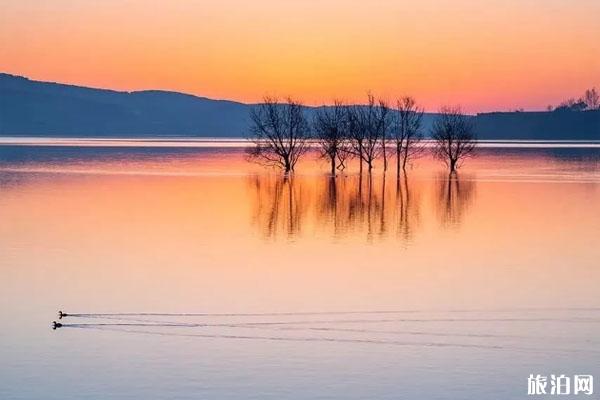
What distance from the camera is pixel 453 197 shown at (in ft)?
129

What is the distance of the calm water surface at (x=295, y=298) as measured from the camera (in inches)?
488

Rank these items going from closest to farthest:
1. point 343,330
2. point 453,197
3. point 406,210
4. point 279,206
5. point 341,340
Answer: point 341,340
point 343,330
point 406,210
point 279,206
point 453,197

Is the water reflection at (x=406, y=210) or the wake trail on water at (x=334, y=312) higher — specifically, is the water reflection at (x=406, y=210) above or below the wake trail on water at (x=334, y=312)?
below

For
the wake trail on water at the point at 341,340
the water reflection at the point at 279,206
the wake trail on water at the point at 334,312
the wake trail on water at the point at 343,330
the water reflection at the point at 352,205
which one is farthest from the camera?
the water reflection at the point at 279,206

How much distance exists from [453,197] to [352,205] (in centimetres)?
552

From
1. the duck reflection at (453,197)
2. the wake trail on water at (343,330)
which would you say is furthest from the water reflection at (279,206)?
the wake trail on water at (343,330)

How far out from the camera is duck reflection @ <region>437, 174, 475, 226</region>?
3134cm

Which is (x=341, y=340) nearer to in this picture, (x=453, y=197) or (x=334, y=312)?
(x=334, y=312)

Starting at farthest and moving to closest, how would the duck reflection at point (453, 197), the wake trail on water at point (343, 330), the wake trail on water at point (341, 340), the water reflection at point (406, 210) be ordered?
the duck reflection at point (453, 197), the water reflection at point (406, 210), the wake trail on water at point (343, 330), the wake trail on water at point (341, 340)

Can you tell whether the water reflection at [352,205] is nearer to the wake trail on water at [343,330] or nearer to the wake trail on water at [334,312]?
the wake trail on water at [334,312]

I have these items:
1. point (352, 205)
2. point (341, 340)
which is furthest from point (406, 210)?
point (341, 340)

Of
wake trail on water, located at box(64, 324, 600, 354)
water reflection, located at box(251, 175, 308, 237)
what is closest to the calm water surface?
wake trail on water, located at box(64, 324, 600, 354)

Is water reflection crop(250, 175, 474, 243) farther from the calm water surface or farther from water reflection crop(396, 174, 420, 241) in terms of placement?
the calm water surface

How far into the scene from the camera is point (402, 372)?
498 inches
